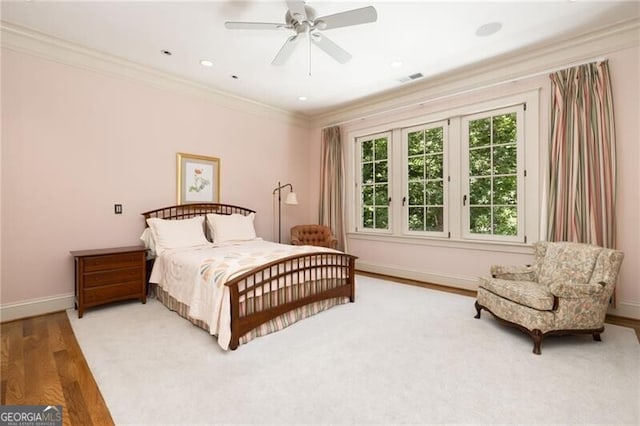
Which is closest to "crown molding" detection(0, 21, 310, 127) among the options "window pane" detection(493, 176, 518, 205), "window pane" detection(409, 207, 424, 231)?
"window pane" detection(409, 207, 424, 231)

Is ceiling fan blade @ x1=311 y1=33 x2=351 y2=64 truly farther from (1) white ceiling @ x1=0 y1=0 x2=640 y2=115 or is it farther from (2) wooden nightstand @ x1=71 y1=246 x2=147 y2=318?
(2) wooden nightstand @ x1=71 y1=246 x2=147 y2=318

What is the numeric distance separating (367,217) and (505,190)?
224cm

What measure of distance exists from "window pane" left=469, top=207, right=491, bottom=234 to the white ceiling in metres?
1.96

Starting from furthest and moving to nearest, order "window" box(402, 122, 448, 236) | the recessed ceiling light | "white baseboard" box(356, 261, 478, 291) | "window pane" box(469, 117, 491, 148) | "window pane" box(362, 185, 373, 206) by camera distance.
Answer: "window pane" box(362, 185, 373, 206)
"window" box(402, 122, 448, 236)
"white baseboard" box(356, 261, 478, 291)
"window pane" box(469, 117, 491, 148)
the recessed ceiling light

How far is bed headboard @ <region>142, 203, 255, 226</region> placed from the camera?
4234 mm

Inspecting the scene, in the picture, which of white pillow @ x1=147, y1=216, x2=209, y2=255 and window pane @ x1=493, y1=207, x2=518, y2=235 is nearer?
white pillow @ x1=147, y1=216, x2=209, y2=255

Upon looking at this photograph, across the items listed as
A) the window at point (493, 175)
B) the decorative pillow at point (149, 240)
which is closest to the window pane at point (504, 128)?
the window at point (493, 175)

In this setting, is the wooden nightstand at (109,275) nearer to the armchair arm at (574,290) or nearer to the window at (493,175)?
the armchair arm at (574,290)

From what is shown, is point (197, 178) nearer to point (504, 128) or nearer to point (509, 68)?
point (504, 128)

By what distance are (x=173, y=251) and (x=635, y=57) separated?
5.42 metres

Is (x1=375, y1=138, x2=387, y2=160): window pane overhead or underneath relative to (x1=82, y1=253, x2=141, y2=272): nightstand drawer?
overhead

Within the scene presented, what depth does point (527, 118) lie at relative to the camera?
3822 millimetres

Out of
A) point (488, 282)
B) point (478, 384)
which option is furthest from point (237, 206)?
point (478, 384)

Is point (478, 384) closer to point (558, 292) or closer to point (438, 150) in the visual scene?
point (558, 292)
